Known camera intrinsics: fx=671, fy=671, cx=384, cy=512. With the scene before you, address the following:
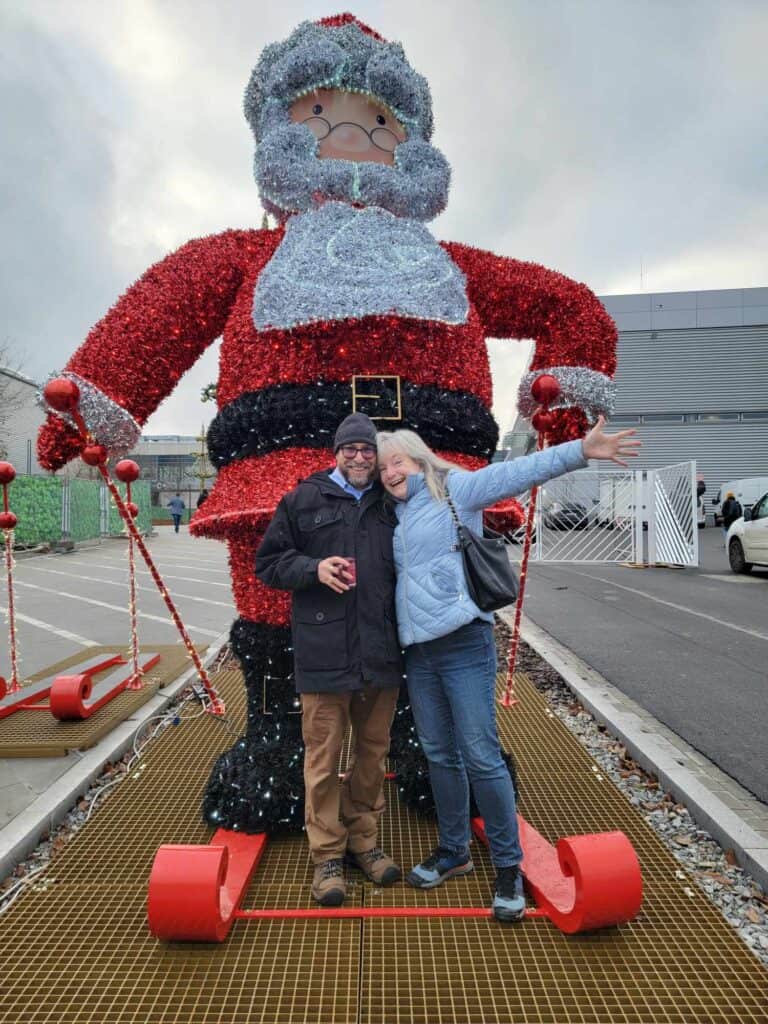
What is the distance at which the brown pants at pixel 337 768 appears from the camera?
84.4 inches

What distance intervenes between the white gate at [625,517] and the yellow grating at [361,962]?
1002cm

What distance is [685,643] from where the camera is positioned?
21.1 feet

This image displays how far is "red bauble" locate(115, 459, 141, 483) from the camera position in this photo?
12.6ft

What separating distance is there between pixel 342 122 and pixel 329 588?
6.91 feet

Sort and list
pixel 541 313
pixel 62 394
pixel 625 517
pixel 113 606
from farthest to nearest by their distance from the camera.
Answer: pixel 625 517, pixel 113 606, pixel 541 313, pixel 62 394

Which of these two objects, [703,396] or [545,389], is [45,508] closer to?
[545,389]

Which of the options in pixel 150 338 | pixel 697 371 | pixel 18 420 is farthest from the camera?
pixel 697 371

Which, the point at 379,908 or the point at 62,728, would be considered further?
the point at 62,728

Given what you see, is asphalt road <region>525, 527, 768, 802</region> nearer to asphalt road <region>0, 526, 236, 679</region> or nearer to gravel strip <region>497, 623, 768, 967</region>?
gravel strip <region>497, 623, 768, 967</region>

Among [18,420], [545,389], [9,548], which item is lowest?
[9,548]

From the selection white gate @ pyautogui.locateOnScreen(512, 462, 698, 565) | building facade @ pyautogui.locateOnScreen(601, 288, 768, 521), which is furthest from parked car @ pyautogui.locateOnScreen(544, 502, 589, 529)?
building facade @ pyautogui.locateOnScreen(601, 288, 768, 521)

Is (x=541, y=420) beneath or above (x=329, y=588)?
above

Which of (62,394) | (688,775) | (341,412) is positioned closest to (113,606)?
(62,394)

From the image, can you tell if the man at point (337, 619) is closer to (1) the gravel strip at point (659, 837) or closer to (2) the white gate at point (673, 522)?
(1) the gravel strip at point (659, 837)
